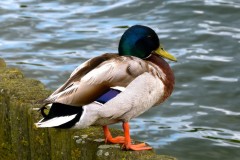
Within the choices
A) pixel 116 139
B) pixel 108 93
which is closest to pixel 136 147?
pixel 116 139

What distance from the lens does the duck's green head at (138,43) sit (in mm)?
4309

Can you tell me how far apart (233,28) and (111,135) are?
6224mm

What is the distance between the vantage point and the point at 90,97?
3.93m

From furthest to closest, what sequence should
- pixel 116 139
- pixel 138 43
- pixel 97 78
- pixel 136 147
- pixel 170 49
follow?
pixel 170 49 → pixel 138 43 → pixel 116 139 → pixel 136 147 → pixel 97 78

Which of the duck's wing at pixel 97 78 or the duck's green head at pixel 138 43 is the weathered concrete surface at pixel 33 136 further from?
the duck's green head at pixel 138 43

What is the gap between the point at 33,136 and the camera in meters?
4.33

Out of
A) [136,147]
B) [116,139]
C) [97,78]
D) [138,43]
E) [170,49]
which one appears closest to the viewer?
[97,78]

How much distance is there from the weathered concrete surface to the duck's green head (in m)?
0.52

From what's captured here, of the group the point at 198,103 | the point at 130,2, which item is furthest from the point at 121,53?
the point at 130,2

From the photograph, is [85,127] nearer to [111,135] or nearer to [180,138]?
[111,135]

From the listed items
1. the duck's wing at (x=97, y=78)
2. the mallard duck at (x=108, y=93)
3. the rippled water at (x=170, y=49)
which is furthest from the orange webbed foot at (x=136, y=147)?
the rippled water at (x=170, y=49)

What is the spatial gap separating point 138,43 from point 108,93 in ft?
1.59

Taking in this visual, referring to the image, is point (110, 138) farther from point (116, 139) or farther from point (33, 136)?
point (33, 136)

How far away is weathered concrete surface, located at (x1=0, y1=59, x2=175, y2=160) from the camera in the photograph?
13.2 feet
